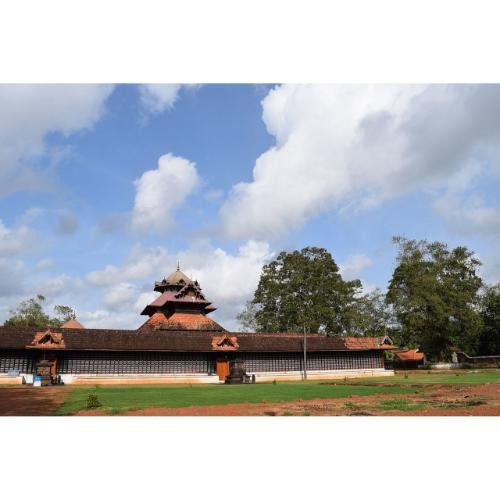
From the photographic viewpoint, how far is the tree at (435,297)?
49.9 meters

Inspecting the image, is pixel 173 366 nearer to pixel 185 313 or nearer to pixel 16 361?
pixel 185 313

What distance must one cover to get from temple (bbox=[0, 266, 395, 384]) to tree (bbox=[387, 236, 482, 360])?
8345mm

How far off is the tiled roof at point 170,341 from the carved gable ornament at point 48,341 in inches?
14.3

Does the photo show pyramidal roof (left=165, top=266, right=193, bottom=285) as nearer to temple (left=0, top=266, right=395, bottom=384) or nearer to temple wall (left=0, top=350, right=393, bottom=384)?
temple (left=0, top=266, right=395, bottom=384)

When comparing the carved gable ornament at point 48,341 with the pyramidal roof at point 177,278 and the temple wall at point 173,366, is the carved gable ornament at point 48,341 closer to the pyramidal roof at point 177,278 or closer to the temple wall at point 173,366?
the temple wall at point 173,366

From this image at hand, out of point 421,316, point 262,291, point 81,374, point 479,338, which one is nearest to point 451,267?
point 421,316

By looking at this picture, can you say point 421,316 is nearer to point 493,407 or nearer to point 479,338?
point 479,338

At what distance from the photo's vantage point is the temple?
1298 inches

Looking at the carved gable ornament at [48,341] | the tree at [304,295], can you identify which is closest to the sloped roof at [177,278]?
the tree at [304,295]

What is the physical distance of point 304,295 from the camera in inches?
2184

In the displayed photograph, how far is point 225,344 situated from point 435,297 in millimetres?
23987

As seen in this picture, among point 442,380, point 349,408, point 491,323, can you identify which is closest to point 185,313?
point 442,380

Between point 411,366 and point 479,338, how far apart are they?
974cm

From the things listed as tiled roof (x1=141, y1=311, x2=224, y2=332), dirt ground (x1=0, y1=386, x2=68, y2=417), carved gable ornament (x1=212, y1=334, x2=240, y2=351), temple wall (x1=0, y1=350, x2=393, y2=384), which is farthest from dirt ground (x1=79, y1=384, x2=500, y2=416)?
tiled roof (x1=141, y1=311, x2=224, y2=332)
